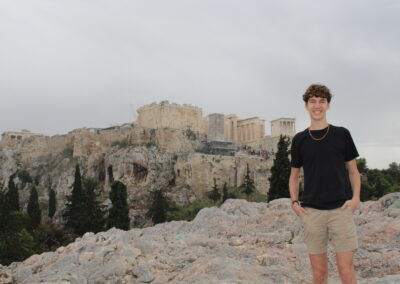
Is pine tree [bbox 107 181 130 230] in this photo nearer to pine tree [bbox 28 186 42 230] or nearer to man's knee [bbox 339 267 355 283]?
pine tree [bbox 28 186 42 230]

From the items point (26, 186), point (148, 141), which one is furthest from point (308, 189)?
point (26, 186)

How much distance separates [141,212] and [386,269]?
41.3 meters

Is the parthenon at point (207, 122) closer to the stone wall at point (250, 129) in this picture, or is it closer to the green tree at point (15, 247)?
the stone wall at point (250, 129)

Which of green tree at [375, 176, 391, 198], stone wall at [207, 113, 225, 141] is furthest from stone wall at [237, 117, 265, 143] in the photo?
green tree at [375, 176, 391, 198]

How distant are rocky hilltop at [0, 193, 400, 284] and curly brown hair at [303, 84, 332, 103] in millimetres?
2139

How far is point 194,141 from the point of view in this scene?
54531mm

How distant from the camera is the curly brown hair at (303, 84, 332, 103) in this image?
4.22m

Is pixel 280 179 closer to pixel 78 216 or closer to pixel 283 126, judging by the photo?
pixel 78 216

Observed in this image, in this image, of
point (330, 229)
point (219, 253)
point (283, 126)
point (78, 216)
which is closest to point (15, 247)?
point (78, 216)

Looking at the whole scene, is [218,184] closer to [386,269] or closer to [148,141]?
[148,141]

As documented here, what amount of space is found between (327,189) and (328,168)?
19 cm

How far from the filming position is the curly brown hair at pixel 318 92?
13.9ft

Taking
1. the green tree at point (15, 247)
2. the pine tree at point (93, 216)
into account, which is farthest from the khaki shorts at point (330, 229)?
the pine tree at point (93, 216)

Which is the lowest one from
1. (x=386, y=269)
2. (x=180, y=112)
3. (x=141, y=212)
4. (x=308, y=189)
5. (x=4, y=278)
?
(x=141, y=212)
